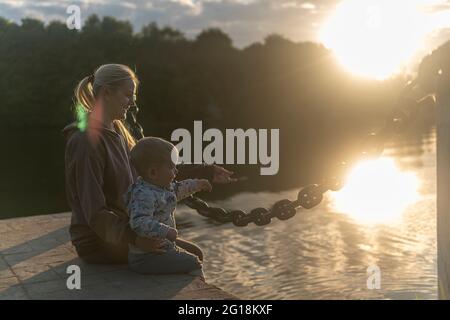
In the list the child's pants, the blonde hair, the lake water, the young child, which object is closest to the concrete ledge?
the child's pants

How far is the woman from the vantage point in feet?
12.7

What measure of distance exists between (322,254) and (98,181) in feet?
23.2

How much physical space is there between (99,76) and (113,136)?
0.40 meters

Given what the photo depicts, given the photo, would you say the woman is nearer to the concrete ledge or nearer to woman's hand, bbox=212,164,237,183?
woman's hand, bbox=212,164,237,183

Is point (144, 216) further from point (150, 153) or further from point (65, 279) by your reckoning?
point (65, 279)

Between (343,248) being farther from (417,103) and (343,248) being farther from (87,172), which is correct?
(87,172)

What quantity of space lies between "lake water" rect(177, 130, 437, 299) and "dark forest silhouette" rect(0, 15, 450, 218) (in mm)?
7647

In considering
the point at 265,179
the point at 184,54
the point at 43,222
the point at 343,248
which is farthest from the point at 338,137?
the point at 43,222

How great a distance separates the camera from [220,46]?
254 feet

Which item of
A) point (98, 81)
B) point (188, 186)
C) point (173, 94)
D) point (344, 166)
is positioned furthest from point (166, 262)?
point (173, 94)

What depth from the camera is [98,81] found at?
4.04m

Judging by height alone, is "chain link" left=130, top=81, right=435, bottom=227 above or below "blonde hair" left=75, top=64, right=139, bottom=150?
below

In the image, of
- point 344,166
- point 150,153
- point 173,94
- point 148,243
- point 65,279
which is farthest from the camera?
point 173,94

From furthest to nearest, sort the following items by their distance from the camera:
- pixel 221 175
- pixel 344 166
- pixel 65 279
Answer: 1. pixel 221 175
2. pixel 344 166
3. pixel 65 279
